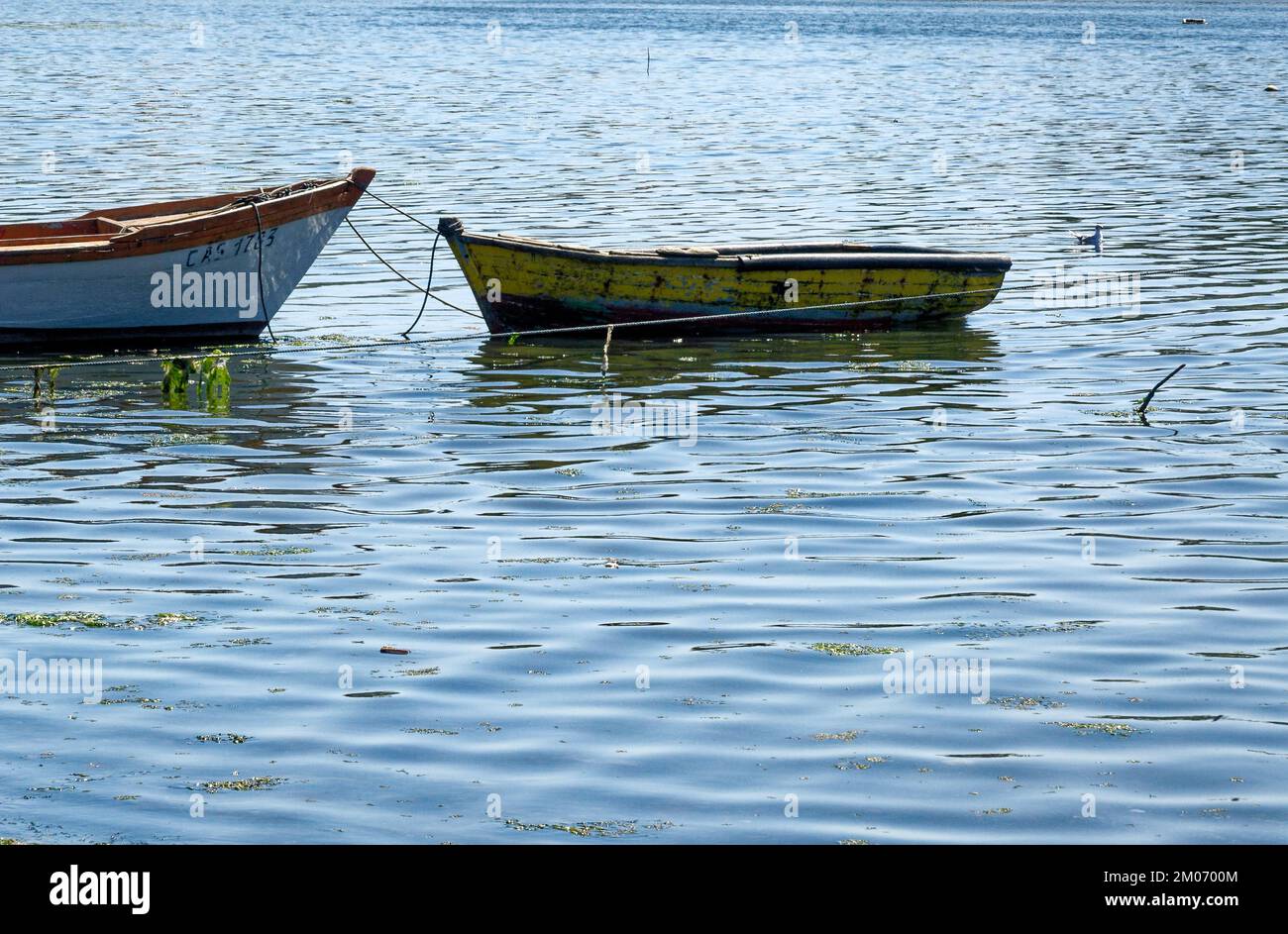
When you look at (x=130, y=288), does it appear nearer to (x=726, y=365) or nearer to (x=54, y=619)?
(x=726, y=365)

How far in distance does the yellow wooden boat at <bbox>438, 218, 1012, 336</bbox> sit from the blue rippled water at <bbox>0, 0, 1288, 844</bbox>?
384mm

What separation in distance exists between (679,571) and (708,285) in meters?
8.25

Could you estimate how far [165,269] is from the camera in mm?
17609

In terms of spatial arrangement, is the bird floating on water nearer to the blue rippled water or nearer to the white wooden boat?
the blue rippled water

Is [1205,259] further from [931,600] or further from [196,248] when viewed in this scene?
[931,600]

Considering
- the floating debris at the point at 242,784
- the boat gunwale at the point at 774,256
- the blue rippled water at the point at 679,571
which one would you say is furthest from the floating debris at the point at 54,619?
the boat gunwale at the point at 774,256

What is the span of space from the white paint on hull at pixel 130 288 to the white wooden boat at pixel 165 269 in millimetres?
10

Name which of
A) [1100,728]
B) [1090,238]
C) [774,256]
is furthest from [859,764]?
[1090,238]

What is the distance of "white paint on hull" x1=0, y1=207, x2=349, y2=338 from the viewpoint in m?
17.2

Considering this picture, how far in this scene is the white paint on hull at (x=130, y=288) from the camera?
17188 millimetres

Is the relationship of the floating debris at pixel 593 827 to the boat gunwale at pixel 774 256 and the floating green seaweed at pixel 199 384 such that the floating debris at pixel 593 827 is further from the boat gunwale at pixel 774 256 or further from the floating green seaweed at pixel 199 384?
the boat gunwale at pixel 774 256

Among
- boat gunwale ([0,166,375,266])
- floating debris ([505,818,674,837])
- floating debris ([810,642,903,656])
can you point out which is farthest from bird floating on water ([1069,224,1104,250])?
floating debris ([505,818,674,837])
